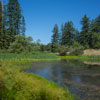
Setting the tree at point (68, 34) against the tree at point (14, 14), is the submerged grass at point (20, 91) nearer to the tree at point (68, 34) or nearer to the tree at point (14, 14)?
the tree at point (14, 14)

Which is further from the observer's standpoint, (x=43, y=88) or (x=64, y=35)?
(x=64, y=35)

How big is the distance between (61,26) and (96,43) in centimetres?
2920

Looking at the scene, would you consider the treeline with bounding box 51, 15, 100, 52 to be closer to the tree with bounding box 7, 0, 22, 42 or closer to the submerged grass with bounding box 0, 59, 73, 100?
the tree with bounding box 7, 0, 22, 42

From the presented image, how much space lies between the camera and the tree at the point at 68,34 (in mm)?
71325

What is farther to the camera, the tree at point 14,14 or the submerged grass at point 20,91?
the tree at point 14,14

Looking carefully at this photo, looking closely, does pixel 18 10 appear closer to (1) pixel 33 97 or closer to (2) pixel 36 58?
(2) pixel 36 58

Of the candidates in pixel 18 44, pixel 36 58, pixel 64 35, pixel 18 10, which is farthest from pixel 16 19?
pixel 64 35

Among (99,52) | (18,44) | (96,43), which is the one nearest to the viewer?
(18,44)

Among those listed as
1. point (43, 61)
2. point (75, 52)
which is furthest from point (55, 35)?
point (43, 61)

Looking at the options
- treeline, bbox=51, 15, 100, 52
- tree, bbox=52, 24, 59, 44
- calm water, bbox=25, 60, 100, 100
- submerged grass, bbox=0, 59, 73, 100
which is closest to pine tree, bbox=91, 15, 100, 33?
treeline, bbox=51, 15, 100, 52

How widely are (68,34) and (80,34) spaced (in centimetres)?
703

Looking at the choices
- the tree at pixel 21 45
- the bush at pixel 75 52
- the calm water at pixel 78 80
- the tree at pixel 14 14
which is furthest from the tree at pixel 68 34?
the calm water at pixel 78 80

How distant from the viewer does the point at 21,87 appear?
4.82 meters

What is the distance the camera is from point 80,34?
69375mm
